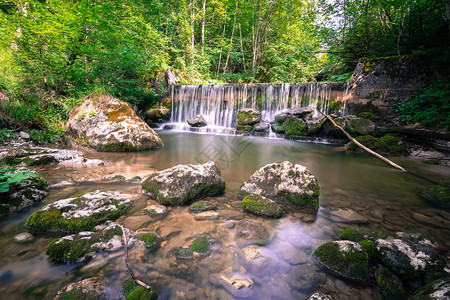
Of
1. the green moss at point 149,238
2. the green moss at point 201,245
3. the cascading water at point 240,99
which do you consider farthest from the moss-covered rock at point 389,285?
the cascading water at point 240,99

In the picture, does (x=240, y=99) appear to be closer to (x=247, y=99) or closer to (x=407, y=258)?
(x=247, y=99)

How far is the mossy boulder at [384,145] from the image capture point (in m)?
7.05

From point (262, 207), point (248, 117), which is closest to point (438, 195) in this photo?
point (262, 207)

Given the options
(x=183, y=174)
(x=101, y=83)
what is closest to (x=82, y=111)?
(x=101, y=83)

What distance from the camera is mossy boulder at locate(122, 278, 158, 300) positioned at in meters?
1.40

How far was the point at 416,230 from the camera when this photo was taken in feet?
8.27

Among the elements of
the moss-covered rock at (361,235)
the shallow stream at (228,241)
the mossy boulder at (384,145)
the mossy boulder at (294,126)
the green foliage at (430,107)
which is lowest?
the shallow stream at (228,241)

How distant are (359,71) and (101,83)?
1235cm

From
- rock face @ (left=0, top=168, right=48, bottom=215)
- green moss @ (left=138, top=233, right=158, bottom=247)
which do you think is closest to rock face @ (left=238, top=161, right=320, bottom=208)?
green moss @ (left=138, top=233, right=158, bottom=247)

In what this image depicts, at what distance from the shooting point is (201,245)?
6.64ft

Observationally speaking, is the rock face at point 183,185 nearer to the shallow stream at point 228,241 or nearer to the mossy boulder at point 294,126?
the shallow stream at point 228,241

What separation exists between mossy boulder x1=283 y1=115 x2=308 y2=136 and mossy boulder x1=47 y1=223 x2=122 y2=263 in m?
9.33

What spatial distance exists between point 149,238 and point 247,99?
11586mm

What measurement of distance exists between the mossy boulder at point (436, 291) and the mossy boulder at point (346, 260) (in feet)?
1.15
